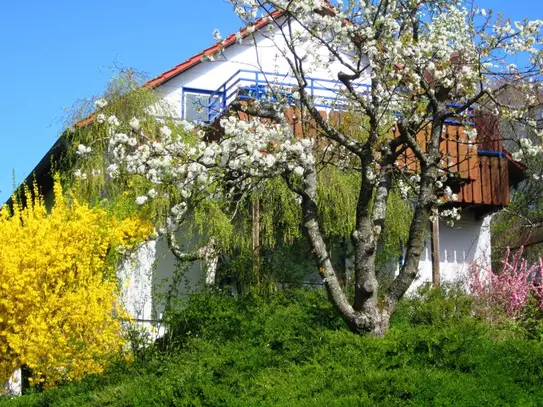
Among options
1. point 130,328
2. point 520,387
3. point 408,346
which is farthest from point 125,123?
point 520,387

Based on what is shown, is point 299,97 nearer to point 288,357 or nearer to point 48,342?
point 288,357

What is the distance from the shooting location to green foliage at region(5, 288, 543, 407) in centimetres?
775

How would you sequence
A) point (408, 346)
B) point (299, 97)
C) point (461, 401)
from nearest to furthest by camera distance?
point (461, 401), point (408, 346), point (299, 97)

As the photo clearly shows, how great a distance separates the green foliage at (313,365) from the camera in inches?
305

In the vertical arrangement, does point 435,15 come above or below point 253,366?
above

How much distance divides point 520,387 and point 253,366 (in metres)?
2.83

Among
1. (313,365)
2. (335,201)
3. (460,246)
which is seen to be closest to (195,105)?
(335,201)

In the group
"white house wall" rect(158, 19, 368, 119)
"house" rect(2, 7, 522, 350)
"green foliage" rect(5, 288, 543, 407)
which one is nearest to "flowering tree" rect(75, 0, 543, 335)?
"green foliage" rect(5, 288, 543, 407)

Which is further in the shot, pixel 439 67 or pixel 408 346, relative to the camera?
pixel 439 67

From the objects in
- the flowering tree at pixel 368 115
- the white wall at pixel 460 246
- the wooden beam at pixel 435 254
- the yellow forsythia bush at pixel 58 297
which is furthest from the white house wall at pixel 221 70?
the flowering tree at pixel 368 115

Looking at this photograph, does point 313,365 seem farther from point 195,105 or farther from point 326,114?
point 195,105

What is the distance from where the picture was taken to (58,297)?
13.1m

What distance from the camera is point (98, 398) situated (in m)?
10.0

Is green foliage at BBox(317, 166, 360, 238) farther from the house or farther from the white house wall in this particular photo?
the white house wall
